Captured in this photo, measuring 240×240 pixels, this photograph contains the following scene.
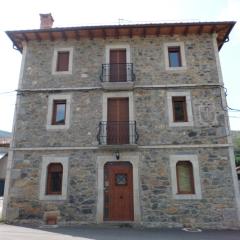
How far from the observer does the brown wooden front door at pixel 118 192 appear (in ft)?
34.3

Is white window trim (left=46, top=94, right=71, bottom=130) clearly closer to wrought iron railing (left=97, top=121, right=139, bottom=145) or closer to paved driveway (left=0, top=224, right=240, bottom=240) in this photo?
wrought iron railing (left=97, top=121, right=139, bottom=145)

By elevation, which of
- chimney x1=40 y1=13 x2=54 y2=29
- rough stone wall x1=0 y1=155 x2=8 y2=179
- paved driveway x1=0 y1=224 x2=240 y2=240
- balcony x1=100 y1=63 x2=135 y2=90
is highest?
chimney x1=40 y1=13 x2=54 y2=29

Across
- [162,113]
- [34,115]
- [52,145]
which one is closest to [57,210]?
[52,145]

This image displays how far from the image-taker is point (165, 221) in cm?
1012

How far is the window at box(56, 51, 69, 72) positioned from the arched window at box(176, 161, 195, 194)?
678 centimetres

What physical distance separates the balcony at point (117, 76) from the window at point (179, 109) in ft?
6.91

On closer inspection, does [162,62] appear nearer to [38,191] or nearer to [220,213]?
[220,213]

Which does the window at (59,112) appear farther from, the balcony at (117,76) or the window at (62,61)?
the balcony at (117,76)

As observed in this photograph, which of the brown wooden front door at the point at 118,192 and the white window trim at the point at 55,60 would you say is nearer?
the brown wooden front door at the point at 118,192

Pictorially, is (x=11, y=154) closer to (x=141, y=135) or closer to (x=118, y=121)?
(x=118, y=121)

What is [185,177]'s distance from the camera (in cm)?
1070

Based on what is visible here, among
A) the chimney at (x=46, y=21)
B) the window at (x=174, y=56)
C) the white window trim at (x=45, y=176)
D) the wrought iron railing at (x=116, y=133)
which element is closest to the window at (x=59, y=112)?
the white window trim at (x=45, y=176)

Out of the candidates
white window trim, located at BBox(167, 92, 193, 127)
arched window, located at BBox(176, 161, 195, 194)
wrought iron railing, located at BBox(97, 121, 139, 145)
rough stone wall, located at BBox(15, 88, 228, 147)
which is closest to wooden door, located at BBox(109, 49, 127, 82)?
rough stone wall, located at BBox(15, 88, 228, 147)

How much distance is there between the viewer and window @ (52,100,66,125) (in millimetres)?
11716
